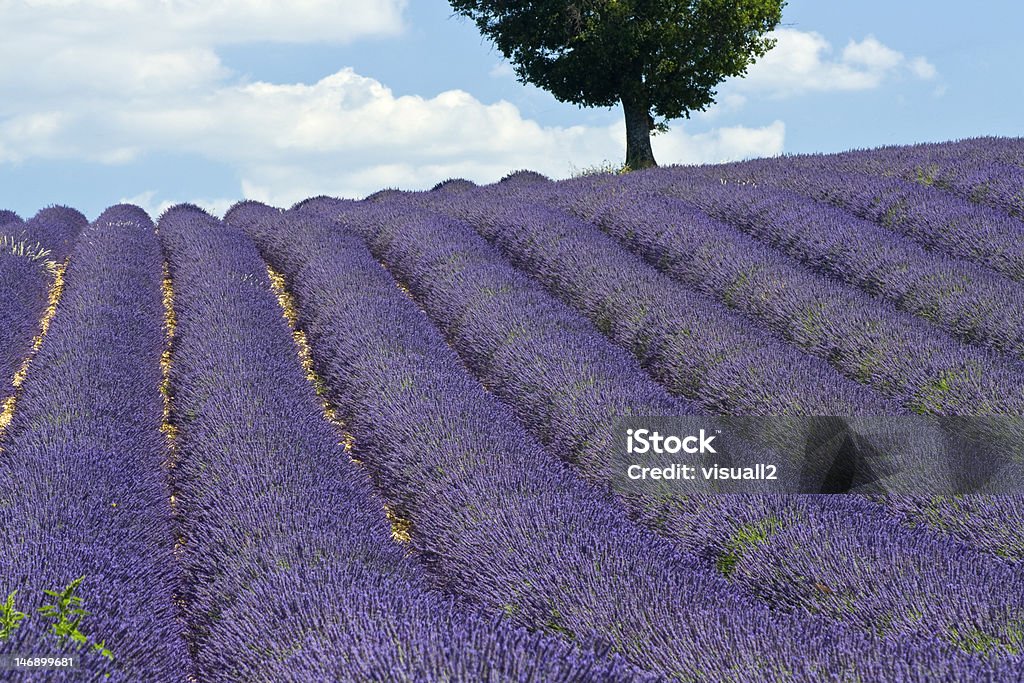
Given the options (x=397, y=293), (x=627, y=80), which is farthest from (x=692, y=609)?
(x=627, y=80)

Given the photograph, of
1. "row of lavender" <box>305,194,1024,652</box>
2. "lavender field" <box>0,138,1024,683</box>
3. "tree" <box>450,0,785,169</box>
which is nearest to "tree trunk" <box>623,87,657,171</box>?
"tree" <box>450,0,785,169</box>

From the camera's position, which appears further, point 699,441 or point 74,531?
point 699,441

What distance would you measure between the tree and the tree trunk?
0.02 meters

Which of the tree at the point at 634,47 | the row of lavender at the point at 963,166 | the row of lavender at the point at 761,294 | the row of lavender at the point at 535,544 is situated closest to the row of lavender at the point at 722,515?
the row of lavender at the point at 535,544

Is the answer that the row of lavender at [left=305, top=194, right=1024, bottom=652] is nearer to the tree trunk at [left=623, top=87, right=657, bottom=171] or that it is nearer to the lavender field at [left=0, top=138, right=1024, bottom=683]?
the lavender field at [left=0, top=138, right=1024, bottom=683]

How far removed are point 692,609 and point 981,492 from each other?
2047mm

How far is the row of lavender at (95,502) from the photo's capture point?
3.41m

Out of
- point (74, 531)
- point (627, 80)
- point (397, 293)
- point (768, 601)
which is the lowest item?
point (768, 601)

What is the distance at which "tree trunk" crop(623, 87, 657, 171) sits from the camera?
18.5m

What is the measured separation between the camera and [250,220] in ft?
44.5

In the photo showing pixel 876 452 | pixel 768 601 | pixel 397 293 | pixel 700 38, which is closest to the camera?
pixel 768 601

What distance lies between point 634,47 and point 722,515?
46.1 ft

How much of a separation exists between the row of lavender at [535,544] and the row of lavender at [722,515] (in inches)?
5.5

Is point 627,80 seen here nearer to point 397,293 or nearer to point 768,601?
point 397,293
